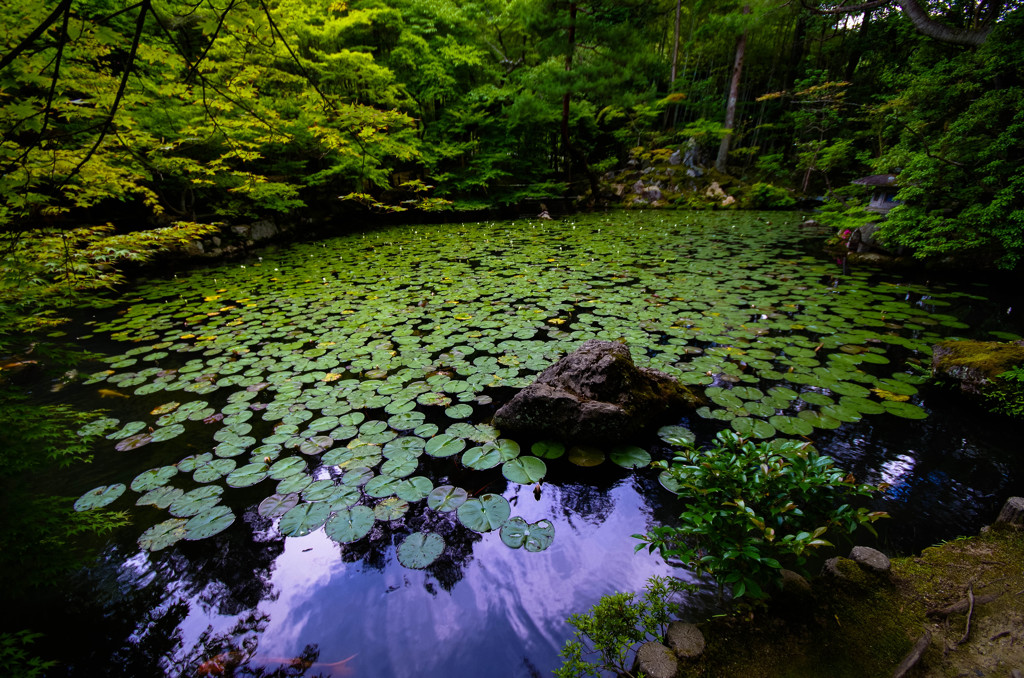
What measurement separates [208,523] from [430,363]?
1911 mm

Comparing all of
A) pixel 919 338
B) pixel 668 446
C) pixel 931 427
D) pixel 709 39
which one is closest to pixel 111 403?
pixel 668 446

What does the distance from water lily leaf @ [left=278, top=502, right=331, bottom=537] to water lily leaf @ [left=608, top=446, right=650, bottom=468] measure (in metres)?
1.77

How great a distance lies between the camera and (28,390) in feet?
10.7

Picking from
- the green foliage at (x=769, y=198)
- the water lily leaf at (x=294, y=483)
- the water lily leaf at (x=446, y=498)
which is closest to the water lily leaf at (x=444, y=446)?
the water lily leaf at (x=446, y=498)

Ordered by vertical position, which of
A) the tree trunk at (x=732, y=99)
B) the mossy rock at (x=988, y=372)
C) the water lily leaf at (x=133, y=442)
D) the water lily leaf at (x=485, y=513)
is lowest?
the water lily leaf at (x=485, y=513)

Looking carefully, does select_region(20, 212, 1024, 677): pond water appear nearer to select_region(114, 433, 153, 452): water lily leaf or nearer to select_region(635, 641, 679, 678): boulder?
select_region(114, 433, 153, 452): water lily leaf

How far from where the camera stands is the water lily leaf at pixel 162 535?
74.8 inches

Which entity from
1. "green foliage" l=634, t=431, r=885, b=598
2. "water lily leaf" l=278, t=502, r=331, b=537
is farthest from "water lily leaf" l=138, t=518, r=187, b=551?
"green foliage" l=634, t=431, r=885, b=598

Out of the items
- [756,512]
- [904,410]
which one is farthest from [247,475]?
[904,410]

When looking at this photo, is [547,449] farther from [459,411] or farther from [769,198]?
[769,198]

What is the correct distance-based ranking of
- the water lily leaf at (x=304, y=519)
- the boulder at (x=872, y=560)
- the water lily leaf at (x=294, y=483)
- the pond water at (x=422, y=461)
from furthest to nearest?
the water lily leaf at (x=294, y=483)
the water lily leaf at (x=304, y=519)
the pond water at (x=422, y=461)
the boulder at (x=872, y=560)

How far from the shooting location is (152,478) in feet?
7.48

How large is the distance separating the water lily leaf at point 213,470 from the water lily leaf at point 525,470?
1765 millimetres

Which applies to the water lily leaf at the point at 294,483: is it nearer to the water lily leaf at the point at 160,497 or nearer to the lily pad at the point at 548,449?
the water lily leaf at the point at 160,497
